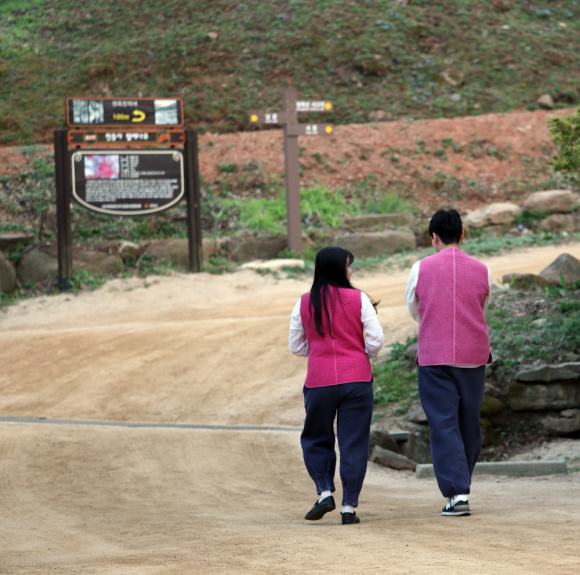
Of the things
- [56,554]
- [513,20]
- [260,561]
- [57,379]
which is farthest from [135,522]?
[513,20]

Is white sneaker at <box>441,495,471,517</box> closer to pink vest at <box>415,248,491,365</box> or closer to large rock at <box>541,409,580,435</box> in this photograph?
pink vest at <box>415,248,491,365</box>

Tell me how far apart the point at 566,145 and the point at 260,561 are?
22.9 feet

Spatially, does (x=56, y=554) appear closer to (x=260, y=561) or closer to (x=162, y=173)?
(x=260, y=561)

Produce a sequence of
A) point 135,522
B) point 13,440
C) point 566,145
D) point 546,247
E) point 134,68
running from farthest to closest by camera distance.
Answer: point 134,68 < point 546,247 < point 566,145 < point 13,440 < point 135,522

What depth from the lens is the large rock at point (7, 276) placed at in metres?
12.9

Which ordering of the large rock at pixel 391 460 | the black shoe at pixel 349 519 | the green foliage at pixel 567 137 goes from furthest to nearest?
the green foliage at pixel 567 137
the large rock at pixel 391 460
the black shoe at pixel 349 519

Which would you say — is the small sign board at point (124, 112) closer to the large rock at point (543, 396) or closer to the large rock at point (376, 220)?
the large rock at point (376, 220)

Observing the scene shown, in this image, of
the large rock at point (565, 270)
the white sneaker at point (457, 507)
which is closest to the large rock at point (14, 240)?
the large rock at point (565, 270)

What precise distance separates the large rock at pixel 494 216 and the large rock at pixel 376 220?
1516 millimetres

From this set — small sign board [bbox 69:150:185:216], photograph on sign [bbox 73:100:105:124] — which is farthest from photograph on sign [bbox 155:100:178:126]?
photograph on sign [bbox 73:100:105:124]

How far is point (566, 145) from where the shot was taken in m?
8.14

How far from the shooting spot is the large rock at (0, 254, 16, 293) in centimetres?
1294

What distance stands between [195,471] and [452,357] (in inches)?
102

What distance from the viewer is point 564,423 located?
6.31m
